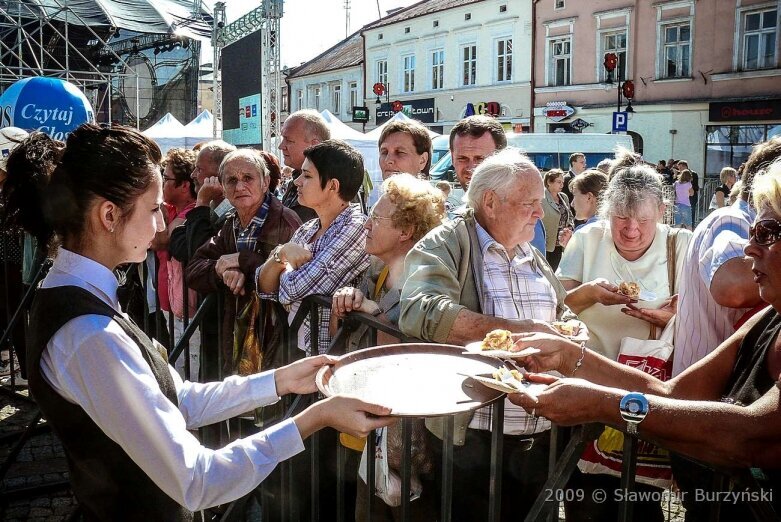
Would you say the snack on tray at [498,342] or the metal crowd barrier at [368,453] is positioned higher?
the snack on tray at [498,342]

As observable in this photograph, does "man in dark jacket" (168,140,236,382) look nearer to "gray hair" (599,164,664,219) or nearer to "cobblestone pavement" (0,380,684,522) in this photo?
"cobblestone pavement" (0,380,684,522)

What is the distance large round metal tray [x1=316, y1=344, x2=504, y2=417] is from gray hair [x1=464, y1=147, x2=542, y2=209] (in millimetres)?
874

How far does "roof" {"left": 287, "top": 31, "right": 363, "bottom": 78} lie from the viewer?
4188 cm

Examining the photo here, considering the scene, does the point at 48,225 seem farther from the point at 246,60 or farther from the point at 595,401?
the point at 246,60

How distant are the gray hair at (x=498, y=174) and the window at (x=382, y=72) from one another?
36.2 m

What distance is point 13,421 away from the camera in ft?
17.5

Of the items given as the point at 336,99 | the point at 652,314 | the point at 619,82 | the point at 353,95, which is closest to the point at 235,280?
the point at 652,314

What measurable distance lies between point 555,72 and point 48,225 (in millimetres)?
29742

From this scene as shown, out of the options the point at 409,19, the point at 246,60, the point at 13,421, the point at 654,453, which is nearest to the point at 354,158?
the point at 654,453

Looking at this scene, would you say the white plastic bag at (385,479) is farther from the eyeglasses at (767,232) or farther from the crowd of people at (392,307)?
the eyeglasses at (767,232)

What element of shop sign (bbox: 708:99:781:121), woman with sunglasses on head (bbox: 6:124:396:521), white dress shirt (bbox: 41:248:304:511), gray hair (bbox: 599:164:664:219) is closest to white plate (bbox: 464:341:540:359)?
woman with sunglasses on head (bbox: 6:124:396:521)

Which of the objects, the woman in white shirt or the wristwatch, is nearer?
the wristwatch

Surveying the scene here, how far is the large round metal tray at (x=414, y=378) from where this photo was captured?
196 centimetres

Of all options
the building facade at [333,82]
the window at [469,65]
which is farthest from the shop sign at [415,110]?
the building facade at [333,82]
